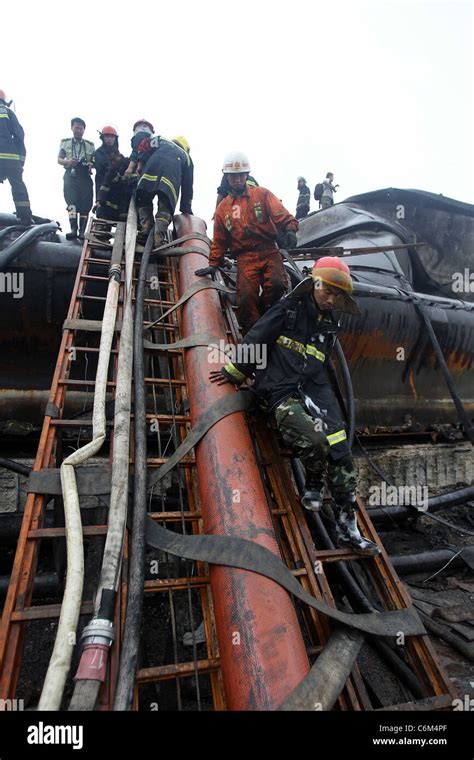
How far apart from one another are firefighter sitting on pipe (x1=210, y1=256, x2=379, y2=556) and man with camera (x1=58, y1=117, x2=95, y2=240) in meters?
4.81

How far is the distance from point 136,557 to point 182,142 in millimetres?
4937

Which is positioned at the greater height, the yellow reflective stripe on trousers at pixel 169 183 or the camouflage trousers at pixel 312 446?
the yellow reflective stripe on trousers at pixel 169 183

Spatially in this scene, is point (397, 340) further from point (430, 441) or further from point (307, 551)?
point (307, 551)

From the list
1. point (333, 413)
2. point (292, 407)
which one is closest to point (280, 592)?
point (292, 407)

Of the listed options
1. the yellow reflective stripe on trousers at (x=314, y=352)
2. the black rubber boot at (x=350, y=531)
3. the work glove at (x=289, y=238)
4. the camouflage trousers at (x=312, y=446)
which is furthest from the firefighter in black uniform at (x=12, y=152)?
the black rubber boot at (x=350, y=531)

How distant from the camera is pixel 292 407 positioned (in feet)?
7.21

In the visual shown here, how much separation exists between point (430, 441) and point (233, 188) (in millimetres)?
3572

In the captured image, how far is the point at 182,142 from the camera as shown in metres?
5.00

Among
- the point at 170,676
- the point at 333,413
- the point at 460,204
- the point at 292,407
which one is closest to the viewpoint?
the point at 170,676

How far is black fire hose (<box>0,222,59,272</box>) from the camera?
3.51 m

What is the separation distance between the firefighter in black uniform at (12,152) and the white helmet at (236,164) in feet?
9.32

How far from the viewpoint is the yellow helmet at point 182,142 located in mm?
4980

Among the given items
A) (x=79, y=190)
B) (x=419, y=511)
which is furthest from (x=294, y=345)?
(x=79, y=190)

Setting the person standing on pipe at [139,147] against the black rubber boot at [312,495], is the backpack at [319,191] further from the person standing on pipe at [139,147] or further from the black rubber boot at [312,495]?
the black rubber boot at [312,495]
